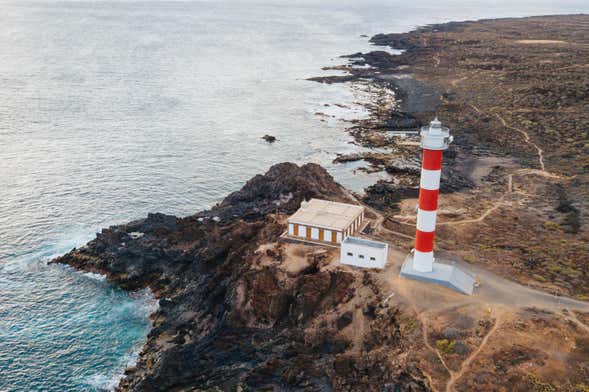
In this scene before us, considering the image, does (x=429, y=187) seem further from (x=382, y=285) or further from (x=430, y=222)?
(x=382, y=285)

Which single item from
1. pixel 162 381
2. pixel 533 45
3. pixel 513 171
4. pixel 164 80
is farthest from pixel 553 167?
pixel 533 45

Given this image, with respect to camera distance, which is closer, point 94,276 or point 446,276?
point 446,276

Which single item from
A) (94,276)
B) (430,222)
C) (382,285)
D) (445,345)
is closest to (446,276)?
(430,222)

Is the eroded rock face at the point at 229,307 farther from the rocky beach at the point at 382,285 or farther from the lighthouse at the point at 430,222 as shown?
the lighthouse at the point at 430,222

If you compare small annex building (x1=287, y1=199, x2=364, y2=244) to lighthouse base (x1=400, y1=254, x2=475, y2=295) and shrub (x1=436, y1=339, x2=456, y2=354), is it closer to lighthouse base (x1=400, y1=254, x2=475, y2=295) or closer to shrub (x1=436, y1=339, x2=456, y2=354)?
lighthouse base (x1=400, y1=254, x2=475, y2=295)

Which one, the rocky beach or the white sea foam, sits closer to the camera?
the rocky beach

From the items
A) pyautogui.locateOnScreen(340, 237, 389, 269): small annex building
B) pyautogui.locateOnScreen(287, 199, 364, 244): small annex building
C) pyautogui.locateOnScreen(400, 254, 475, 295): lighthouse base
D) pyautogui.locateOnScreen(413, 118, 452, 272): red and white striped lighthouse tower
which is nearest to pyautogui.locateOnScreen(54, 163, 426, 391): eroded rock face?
pyautogui.locateOnScreen(340, 237, 389, 269): small annex building

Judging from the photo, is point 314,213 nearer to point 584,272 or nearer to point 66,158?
point 584,272
